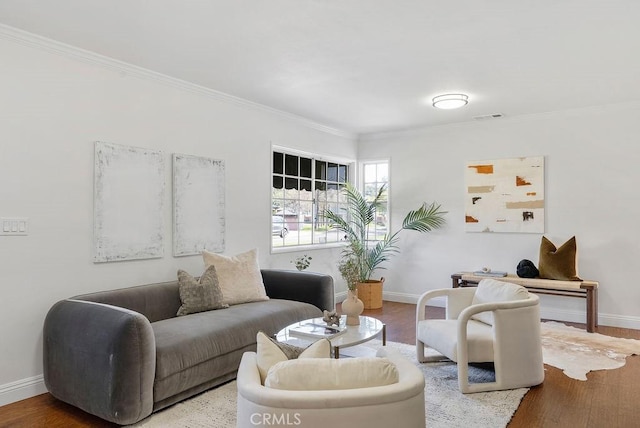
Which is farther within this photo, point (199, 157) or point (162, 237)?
point (199, 157)

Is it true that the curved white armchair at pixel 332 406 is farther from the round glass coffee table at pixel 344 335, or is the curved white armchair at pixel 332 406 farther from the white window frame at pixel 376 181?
the white window frame at pixel 376 181

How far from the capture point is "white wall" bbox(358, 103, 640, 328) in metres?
4.96

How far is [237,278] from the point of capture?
405cm

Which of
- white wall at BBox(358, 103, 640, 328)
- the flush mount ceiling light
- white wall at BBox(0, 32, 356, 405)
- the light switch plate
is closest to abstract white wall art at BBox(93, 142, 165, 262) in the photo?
white wall at BBox(0, 32, 356, 405)

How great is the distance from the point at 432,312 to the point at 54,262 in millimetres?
4406

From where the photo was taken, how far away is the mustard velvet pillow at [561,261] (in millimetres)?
4883

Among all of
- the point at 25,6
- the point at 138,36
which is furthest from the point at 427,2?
the point at 25,6

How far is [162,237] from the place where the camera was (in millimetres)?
3924

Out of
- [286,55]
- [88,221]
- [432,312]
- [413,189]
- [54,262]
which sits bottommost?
[432,312]

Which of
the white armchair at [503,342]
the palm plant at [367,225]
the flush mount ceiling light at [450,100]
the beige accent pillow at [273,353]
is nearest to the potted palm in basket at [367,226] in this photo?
the palm plant at [367,225]

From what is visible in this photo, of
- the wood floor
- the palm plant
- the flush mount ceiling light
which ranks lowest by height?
the wood floor

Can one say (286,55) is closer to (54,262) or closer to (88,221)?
(88,221)

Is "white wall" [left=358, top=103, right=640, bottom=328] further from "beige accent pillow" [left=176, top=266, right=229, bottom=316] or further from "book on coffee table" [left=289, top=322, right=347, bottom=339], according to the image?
"beige accent pillow" [left=176, top=266, right=229, bottom=316]

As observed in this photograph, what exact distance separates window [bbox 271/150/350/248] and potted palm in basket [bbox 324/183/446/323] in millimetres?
168
